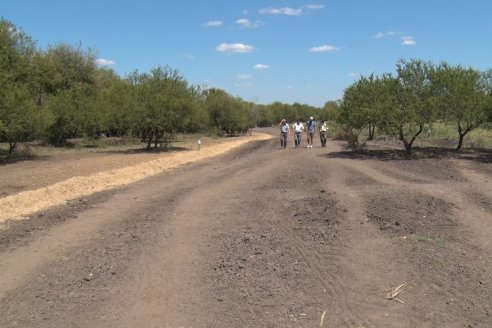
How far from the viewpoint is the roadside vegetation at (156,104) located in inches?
971

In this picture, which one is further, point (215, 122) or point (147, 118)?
point (215, 122)

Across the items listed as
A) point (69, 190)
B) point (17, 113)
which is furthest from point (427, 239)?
point (17, 113)

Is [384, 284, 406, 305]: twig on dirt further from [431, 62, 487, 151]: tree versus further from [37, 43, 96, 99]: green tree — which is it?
[37, 43, 96, 99]: green tree

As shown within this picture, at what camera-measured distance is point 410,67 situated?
25.4m

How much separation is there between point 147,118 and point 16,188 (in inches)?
704

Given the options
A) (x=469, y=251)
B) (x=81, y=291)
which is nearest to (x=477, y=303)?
(x=469, y=251)

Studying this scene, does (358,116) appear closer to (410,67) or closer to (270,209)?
(410,67)

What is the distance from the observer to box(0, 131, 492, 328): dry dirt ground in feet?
18.7

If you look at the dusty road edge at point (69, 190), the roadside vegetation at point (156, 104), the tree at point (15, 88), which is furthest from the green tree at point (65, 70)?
the dusty road edge at point (69, 190)

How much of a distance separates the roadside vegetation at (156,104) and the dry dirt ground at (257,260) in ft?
38.6

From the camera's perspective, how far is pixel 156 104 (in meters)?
33.4

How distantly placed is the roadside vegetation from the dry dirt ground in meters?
11.8

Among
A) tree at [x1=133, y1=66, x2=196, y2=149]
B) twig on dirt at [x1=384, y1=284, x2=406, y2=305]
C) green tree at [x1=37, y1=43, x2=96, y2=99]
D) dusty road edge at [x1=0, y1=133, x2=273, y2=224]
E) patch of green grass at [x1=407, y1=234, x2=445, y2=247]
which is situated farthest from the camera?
green tree at [x1=37, y1=43, x2=96, y2=99]

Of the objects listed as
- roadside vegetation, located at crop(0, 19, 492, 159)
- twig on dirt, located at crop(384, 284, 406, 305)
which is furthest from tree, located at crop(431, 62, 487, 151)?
twig on dirt, located at crop(384, 284, 406, 305)
